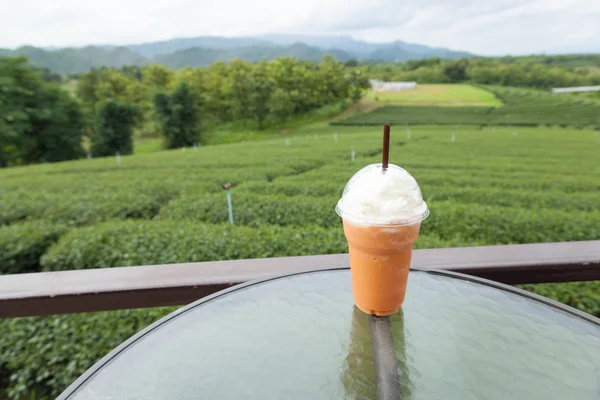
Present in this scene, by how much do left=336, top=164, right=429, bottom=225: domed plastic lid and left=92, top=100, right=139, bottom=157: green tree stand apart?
21542 mm

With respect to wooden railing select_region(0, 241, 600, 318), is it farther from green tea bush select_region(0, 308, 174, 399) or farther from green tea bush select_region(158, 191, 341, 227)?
green tea bush select_region(158, 191, 341, 227)

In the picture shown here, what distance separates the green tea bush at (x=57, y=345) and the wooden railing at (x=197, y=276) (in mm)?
1216

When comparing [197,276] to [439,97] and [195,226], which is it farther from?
[439,97]

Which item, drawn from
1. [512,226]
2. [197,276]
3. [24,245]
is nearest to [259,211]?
[24,245]

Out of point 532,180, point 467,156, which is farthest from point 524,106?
point 532,180

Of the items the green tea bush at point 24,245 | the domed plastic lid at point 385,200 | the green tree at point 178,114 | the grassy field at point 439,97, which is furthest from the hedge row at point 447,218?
the grassy field at point 439,97

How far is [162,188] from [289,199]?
2217 millimetres

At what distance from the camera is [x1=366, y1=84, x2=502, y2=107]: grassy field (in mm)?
29312

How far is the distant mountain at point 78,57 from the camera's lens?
55.9 meters

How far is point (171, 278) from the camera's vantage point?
0.95 m

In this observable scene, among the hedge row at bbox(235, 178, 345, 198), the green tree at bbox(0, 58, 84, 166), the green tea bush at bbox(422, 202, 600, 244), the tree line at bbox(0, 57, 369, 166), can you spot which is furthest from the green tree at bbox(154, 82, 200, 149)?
the green tea bush at bbox(422, 202, 600, 244)

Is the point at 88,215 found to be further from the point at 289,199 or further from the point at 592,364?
the point at 592,364

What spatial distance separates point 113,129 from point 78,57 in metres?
Answer: 61.4

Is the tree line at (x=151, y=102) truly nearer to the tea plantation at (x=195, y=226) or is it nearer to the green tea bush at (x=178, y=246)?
the tea plantation at (x=195, y=226)
